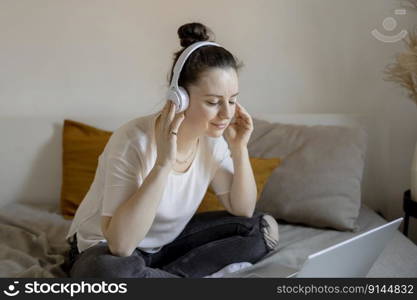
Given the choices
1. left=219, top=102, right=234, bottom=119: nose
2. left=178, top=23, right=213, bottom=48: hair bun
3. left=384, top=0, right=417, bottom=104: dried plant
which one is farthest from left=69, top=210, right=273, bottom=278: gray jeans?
left=384, top=0, right=417, bottom=104: dried plant

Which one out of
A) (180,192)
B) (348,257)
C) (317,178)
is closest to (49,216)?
(180,192)

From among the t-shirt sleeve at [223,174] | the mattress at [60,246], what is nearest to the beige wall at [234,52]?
the mattress at [60,246]

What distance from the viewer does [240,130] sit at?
1533mm

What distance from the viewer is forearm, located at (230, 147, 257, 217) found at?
153cm

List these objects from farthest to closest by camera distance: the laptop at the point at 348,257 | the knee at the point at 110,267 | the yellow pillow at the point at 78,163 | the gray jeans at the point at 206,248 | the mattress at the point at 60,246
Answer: the yellow pillow at the point at 78,163
the mattress at the point at 60,246
the gray jeans at the point at 206,248
the knee at the point at 110,267
the laptop at the point at 348,257

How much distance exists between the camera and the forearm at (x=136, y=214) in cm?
124

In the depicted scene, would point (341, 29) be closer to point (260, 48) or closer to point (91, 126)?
point (260, 48)

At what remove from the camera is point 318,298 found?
991 millimetres

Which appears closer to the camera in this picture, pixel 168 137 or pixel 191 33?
pixel 168 137

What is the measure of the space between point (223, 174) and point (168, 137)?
0.34 meters

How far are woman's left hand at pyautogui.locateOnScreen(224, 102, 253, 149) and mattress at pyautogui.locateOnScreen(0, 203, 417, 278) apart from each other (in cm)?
34

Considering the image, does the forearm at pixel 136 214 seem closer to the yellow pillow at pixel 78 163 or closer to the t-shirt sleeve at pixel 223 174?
the t-shirt sleeve at pixel 223 174

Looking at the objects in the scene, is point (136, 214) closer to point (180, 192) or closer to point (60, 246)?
point (180, 192)

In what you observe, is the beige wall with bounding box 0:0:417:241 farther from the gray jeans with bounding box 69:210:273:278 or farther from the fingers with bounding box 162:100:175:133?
the fingers with bounding box 162:100:175:133
